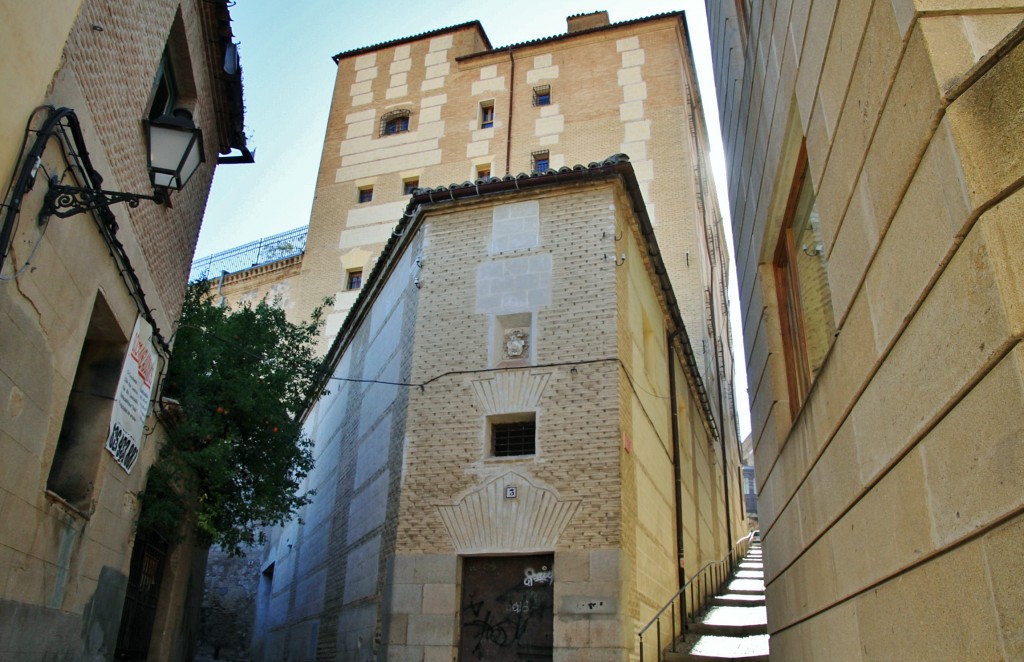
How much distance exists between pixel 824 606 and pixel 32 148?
242 inches

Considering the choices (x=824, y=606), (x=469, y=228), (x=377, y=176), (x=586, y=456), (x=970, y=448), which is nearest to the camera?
(x=970, y=448)

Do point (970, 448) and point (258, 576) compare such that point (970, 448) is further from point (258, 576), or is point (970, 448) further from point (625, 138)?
point (258, 576)

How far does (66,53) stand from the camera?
232 inches

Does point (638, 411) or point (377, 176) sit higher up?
point (377, 176)

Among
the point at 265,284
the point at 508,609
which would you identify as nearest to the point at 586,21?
the point at 265,284

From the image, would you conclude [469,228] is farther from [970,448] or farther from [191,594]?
[970,448]

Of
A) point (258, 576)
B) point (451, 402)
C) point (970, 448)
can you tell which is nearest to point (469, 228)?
point (451, 402)

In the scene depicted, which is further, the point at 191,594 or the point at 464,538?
the point at 191,594

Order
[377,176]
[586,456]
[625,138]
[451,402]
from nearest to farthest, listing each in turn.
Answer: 1. [586,456]
2. [451,402]
3. [625,138]
4. [377,176]

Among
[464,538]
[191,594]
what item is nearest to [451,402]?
[464,538]

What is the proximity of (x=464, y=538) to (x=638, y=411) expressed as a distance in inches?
131

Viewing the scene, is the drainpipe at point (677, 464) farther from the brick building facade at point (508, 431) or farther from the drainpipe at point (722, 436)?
the drainpipe at point (722, 436)

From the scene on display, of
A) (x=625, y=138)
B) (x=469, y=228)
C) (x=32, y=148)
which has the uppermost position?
(x=625, y=138)

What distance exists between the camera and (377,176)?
27.3 m
